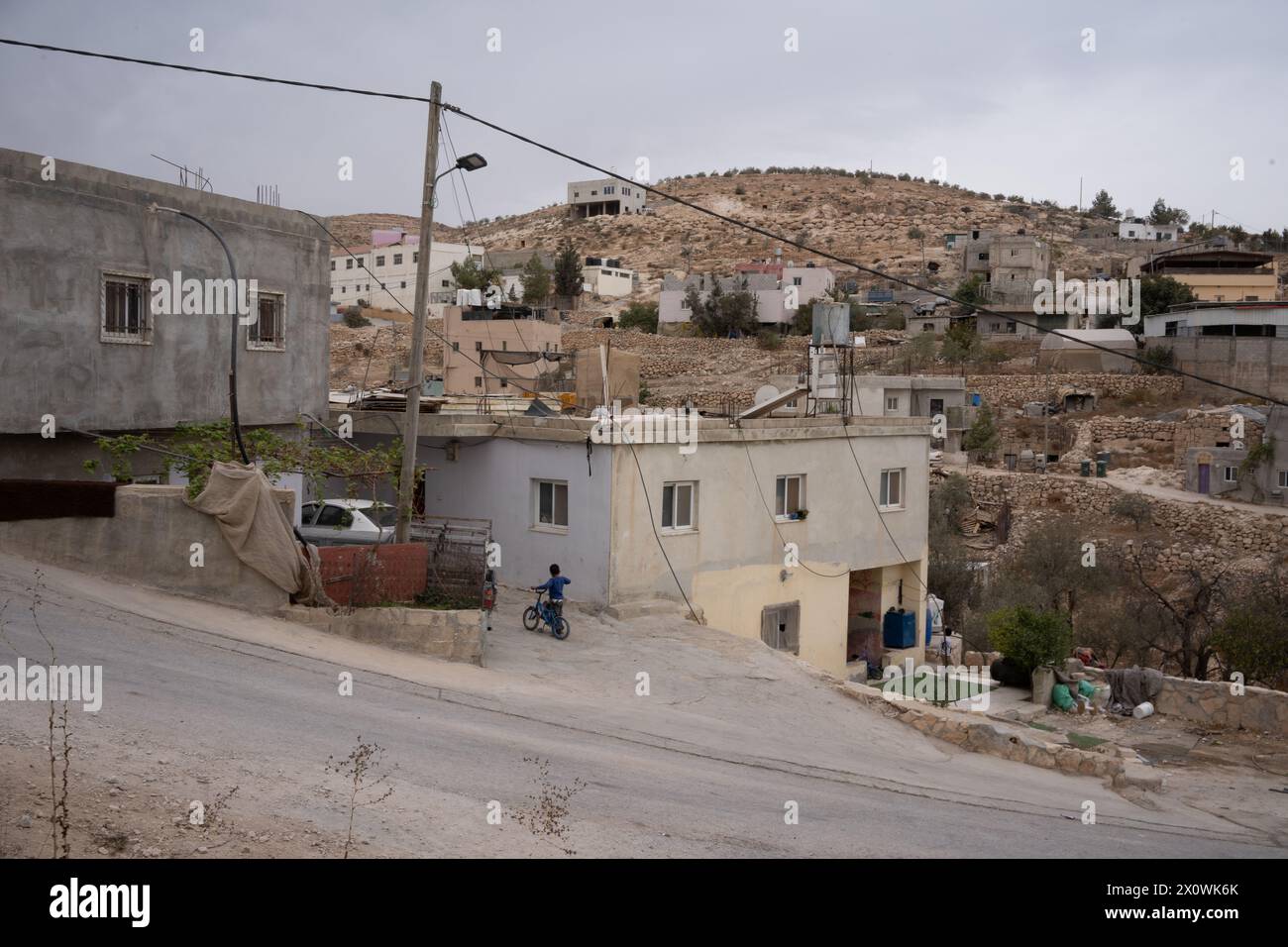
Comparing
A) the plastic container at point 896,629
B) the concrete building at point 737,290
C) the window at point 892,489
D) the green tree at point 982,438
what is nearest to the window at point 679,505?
the window at point 892,489

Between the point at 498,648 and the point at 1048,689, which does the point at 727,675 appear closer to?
the point at 498,648

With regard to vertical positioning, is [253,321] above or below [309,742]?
above

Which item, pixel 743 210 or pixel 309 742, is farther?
pixel 743 210

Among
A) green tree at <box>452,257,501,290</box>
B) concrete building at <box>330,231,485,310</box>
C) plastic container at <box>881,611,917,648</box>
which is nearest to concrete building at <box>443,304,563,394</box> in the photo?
plastic container at <box>881,611,917,648</box>

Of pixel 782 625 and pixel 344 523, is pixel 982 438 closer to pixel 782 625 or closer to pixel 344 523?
pixel 782 625

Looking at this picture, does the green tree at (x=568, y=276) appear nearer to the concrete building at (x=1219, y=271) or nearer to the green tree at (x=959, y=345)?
the green tree at (x=959, y=345)

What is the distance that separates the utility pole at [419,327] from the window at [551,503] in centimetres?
432

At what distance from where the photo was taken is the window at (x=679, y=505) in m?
19.4

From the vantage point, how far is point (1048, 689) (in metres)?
18.7

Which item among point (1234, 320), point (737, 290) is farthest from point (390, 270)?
point (1234, 320)

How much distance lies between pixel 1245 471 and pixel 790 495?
28.0 m

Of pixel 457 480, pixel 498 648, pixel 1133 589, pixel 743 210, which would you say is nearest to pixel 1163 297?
pixel 1133 589

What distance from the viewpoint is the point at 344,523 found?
17.7m

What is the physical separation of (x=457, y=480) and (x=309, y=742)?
11.9 meters
